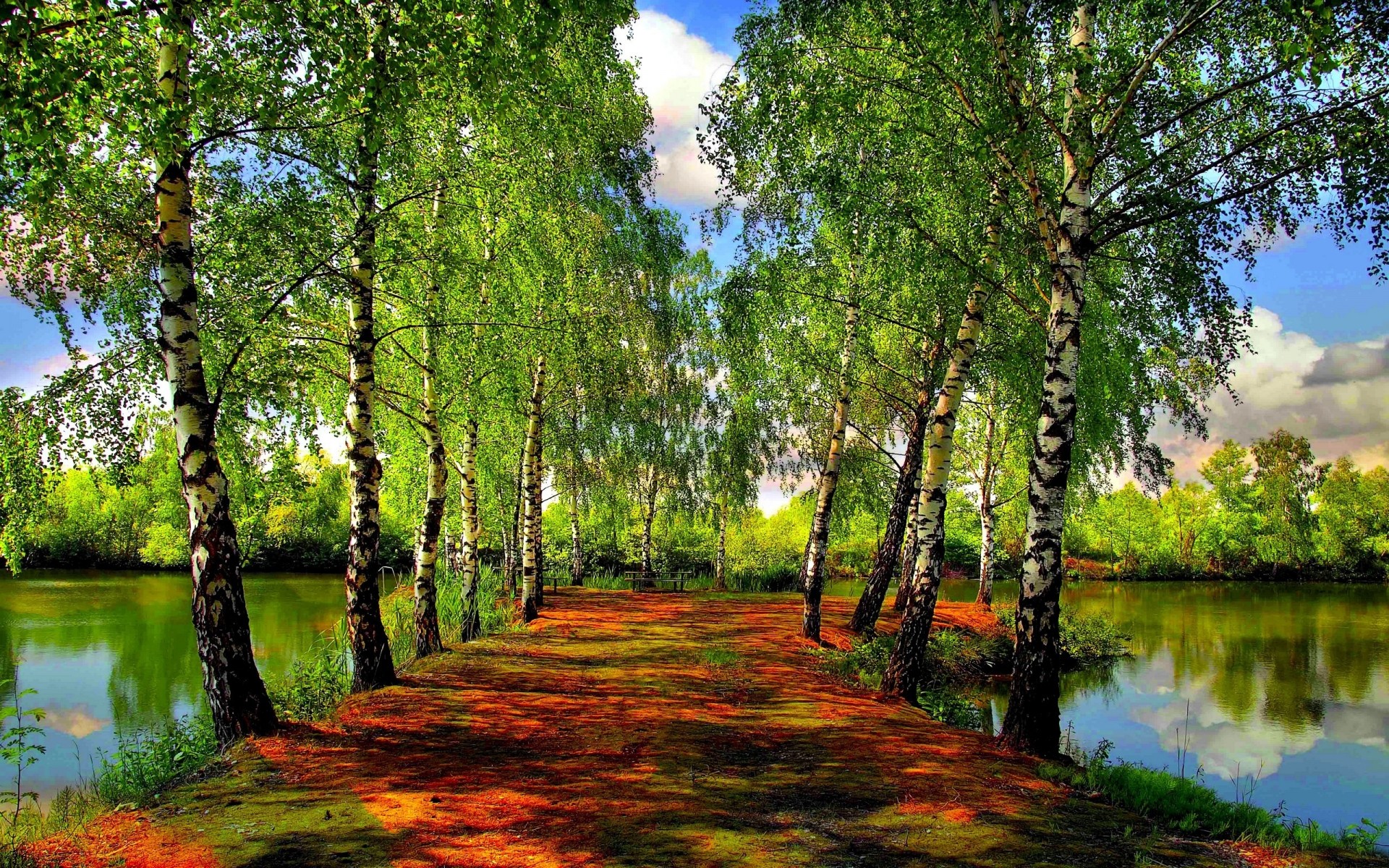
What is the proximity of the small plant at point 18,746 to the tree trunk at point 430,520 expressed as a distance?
432 cm

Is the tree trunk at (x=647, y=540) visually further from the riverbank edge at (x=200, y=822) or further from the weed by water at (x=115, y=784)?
the riverbank edge at (x=200, y=822)

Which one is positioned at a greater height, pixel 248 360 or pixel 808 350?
pixel 808 350

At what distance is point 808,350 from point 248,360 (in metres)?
8.41

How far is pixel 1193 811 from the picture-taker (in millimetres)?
5363

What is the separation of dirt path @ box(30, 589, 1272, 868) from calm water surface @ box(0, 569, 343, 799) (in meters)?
5.25

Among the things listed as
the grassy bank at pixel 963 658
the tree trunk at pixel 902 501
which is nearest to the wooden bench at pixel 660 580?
the grassy bank at pixel 963 658

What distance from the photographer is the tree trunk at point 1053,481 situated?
21.0 ft

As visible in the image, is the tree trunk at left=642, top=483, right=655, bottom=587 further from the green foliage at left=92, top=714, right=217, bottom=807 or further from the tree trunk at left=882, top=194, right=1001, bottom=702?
the green foliage at left=92, top=714, right=217, bottom=807

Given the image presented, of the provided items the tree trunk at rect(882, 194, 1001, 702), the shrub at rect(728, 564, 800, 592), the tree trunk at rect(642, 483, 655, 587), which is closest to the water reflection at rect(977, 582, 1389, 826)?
the tree trunk at rect(882, 194, 1001, 702)

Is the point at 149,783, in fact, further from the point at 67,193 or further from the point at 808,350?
the point at 808,350

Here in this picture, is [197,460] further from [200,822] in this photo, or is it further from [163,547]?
[163,547]

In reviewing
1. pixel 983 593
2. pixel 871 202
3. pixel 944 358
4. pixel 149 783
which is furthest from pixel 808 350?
pixel 983 593

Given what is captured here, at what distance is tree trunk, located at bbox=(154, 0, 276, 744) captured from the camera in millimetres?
5953

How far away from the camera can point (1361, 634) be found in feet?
70.5
